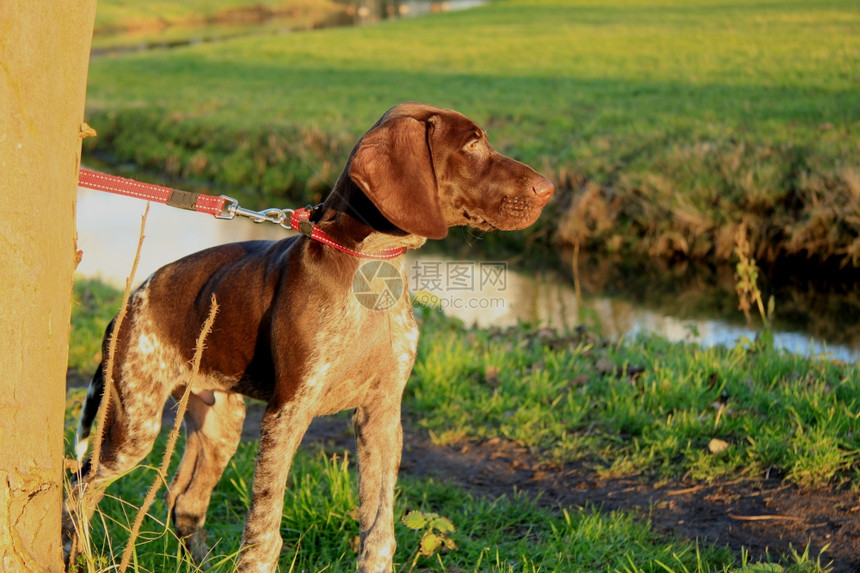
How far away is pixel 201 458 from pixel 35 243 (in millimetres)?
1805

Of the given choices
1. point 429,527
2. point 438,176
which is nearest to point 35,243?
point 438,176

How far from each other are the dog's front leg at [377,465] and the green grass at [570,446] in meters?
0.39

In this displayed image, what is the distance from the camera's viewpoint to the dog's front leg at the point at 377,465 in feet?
12.2

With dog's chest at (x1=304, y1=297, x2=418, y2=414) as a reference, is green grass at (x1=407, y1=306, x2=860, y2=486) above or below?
Answer: below

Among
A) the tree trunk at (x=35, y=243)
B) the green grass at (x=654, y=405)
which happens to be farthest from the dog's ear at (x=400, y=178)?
the green grass at (x=654, y=405)

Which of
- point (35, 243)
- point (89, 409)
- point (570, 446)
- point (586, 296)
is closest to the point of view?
point (35, 243)

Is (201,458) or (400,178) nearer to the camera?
(400,178)

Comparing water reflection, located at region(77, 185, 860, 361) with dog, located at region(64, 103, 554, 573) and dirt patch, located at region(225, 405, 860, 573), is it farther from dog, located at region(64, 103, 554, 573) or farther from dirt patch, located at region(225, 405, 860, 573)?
dog, located at region(64, 103, 554, 573)

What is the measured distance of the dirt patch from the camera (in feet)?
14.0

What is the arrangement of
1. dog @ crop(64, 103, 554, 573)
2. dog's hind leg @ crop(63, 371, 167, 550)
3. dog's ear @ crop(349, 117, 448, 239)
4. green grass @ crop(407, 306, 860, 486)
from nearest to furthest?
dog's ear @ crop(349, 117, 448, 239)
dog @ crop(64, 103, 554, 573)
dog's hind leg @ crop(63, 371, 167, 550)
green grass @ crop(407, 306, 860, 486)

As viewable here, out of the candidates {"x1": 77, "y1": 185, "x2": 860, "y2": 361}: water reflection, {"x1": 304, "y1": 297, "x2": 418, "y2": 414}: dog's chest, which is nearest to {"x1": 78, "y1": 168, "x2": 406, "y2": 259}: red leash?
{"x1": 304, "y1": 297, "x2": 418, "y2": 414}: dog's chest

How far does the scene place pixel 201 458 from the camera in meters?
4.34

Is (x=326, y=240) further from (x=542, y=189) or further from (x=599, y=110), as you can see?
(x=599, y=110)

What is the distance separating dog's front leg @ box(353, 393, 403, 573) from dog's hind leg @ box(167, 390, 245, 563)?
2.79 ft
